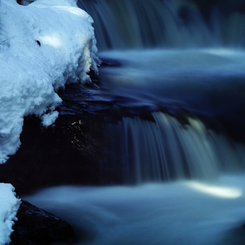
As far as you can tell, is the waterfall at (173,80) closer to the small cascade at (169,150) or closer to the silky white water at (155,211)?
the small cascade at (169,150)

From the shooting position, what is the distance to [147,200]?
3133 mm

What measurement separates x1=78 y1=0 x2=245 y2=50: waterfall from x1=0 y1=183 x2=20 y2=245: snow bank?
5.47 metres

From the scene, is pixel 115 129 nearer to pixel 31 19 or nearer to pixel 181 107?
pixel 181 107

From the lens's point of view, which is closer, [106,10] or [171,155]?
[171,155]

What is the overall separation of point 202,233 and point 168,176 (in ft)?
3.16

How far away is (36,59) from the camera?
345cm

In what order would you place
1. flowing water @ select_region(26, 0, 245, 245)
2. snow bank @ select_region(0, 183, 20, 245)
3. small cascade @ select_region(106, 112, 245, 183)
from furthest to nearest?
1. small cascade @ select_region(106, 112, 245, 183)
2. flowing water @ select_region(26, 0, 245, 245)
3. snow bank @ select_region(0, 183, 20, 245)

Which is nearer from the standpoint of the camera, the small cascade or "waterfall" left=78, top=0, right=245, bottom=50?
the small cascade

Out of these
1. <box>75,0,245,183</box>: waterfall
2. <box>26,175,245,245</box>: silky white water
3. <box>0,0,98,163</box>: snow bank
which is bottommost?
<box>26,175,245,245</box>: silky white water

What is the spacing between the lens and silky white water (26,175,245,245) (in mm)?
2539

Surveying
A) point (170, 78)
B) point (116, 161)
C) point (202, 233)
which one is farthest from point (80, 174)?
point (170, 78)

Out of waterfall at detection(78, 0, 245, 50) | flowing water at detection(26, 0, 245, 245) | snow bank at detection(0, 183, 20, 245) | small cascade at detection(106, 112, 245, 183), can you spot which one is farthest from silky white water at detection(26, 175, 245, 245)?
waterfall at detection(78, 0, 245, 50)

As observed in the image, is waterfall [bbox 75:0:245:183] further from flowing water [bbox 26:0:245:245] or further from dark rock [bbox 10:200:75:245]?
dark rock [bbox 10:200:75:245]

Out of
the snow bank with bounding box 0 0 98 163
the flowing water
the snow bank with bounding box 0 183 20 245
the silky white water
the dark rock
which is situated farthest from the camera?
the snow bank with bounding box 0 0 98 163
